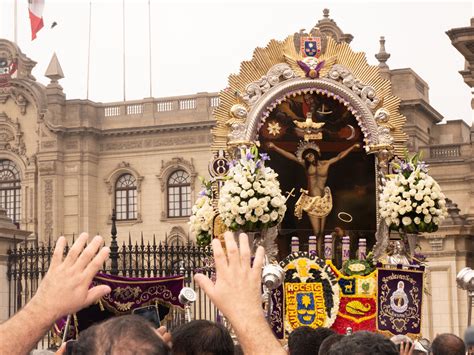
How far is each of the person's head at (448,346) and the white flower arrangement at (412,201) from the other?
8.04 meters

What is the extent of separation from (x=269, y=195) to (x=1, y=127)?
41872 mm

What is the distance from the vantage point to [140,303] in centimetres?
1548

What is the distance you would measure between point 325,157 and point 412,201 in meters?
1.91

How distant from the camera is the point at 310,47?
17.7 metres

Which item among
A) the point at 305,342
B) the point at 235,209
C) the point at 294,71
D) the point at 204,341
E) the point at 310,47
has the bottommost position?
the point at 305,342

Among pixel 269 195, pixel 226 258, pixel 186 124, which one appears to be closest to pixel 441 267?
pixel 269 195

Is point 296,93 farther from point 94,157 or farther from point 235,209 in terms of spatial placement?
point 94,157

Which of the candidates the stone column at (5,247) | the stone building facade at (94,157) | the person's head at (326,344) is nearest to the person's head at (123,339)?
the person's head at (326,344)

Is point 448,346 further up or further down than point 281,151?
further down

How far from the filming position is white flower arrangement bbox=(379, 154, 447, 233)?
16.1 m

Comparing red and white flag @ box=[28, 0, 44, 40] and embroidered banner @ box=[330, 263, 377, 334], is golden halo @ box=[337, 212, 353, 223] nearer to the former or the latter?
embroidered banner @ box=[330, 263, 377, 334]

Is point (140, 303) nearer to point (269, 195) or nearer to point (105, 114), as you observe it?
point (269, 195)

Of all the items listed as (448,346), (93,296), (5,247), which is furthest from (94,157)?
(93,296)

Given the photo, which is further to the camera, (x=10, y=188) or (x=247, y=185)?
(x=10, y=188)
